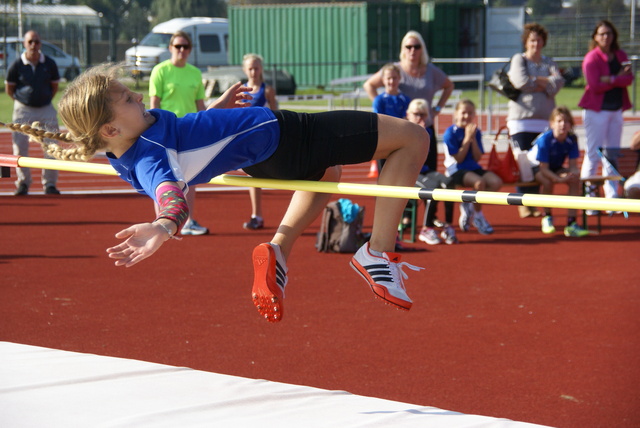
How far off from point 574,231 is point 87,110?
5.49 m

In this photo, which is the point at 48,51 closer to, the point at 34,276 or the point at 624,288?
the point at 34,276

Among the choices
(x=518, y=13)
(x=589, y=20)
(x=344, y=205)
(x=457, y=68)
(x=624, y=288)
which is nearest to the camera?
(x=624, y=288)

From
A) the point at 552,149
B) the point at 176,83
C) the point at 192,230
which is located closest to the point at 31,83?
the point at 176,83

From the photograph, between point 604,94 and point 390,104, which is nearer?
point 390,104

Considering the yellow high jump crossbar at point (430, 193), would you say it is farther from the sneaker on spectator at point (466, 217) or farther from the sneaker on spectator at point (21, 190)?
the sneaker on spectator at point (21, 190)

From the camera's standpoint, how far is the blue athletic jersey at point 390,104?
6.90 meters

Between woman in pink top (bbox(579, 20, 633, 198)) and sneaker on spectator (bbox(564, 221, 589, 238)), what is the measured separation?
60 cm

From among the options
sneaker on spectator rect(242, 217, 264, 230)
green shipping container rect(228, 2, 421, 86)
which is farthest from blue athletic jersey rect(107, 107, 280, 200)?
green shipping container rect(228, 2, 421, 86)

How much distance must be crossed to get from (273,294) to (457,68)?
22.8 metres

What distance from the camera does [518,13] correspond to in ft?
91.2

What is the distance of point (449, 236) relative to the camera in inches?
288

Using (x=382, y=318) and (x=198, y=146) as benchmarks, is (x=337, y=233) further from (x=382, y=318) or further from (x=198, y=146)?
(x=198, y=146)

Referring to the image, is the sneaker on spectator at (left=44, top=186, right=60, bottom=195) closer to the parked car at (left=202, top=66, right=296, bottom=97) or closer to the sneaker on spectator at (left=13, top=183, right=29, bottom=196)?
the sneaker on spectator at (left=13, top=183, right=29, bottom=196)

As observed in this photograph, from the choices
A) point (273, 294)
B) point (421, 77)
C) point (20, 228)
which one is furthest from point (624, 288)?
point (20, 228)
